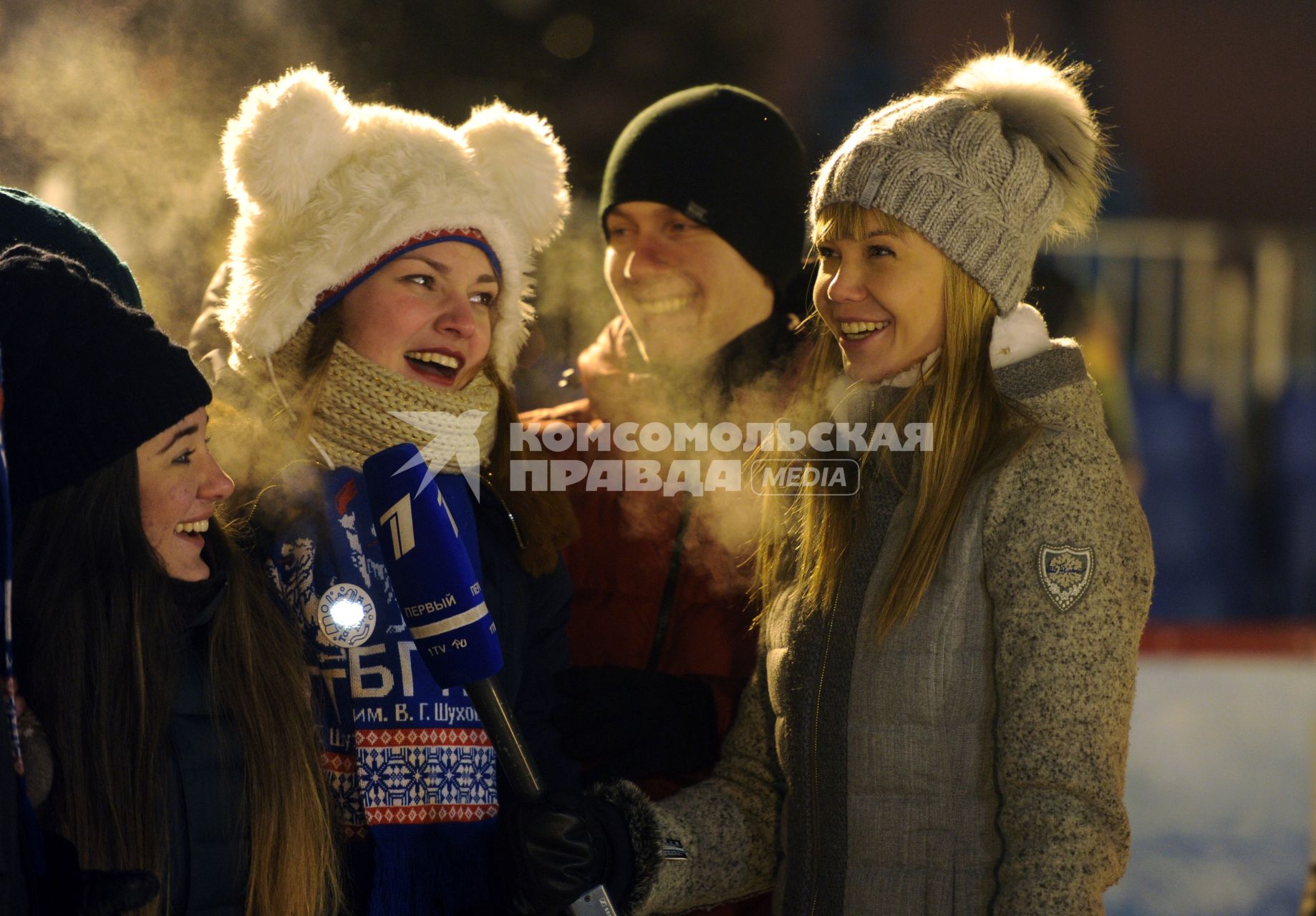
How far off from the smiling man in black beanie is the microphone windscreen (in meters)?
0.59

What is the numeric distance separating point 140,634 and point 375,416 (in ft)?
1.60

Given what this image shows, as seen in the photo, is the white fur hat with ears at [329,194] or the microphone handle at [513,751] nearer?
the microphone handle at [513,751]

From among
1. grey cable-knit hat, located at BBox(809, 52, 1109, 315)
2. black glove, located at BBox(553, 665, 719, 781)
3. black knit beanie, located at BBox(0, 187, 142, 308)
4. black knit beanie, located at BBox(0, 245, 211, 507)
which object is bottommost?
black glove, located at BBox(553, 665, 719, 781)

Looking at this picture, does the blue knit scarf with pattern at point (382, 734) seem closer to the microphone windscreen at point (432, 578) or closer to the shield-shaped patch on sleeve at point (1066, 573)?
the microphone windscreen at point (432, 578)

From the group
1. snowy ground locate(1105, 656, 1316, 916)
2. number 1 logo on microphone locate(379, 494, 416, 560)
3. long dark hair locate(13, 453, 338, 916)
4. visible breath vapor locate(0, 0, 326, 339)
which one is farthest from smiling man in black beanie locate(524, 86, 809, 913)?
snowy ground locate(1105, 656, 1316, 916)

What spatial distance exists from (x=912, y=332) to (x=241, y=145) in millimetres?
1067

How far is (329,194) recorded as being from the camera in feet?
6.63

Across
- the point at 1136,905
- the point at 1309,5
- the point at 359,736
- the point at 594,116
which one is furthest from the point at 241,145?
the point at 1309,5

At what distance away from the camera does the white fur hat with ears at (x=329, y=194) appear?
6.51ft

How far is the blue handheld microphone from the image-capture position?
1.51 meters

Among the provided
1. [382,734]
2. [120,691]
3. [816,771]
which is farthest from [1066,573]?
[120,691]

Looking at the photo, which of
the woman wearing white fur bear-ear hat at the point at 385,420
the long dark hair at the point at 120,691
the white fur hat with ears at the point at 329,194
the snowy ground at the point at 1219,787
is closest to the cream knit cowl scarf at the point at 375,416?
the woman wearing white fur bear-ear hat at the point at 385,420

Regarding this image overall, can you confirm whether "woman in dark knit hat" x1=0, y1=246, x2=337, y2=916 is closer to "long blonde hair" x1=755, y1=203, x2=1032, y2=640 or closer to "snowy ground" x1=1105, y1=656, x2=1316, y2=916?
"long blonde hair" x1=755, y1=203, x2=1032, y2=640

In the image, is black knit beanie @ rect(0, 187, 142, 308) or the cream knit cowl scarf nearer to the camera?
black knit beanie @ rect(0, 187, 142, 308)
